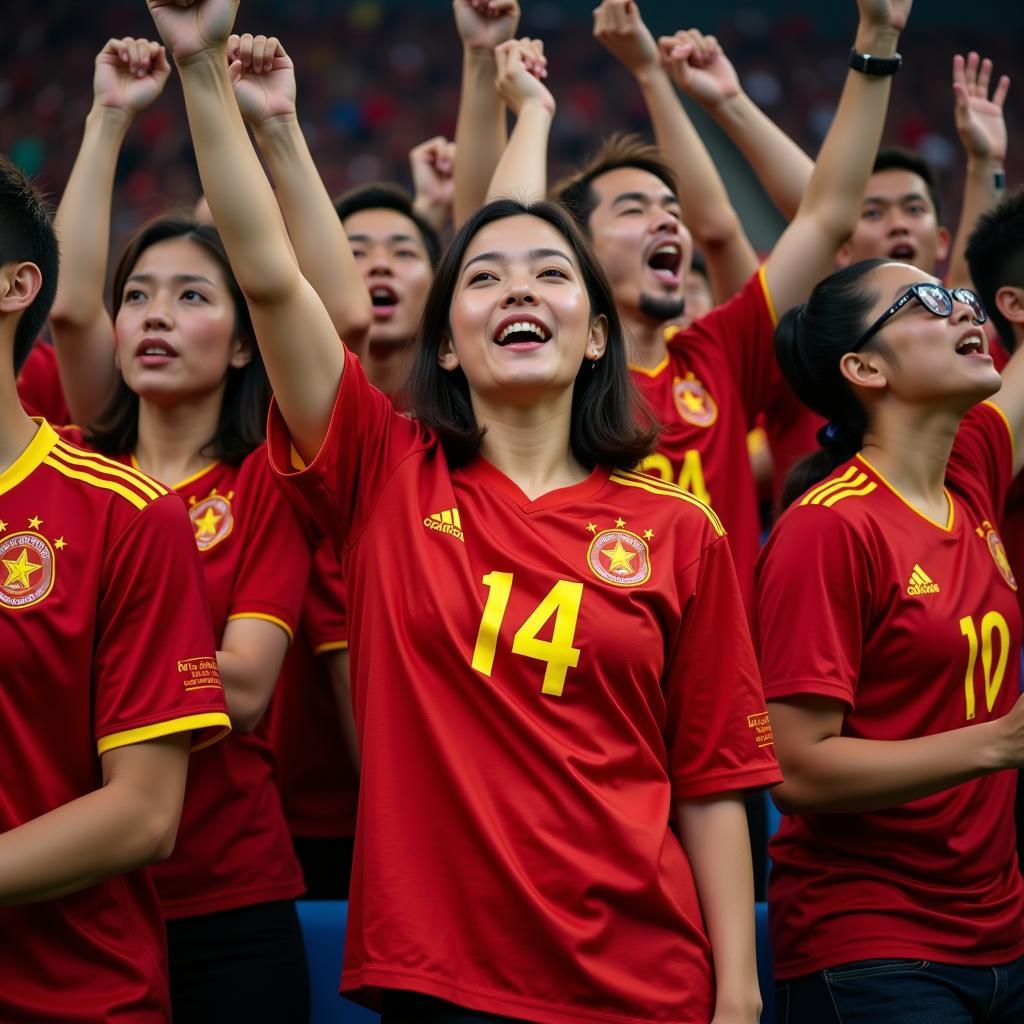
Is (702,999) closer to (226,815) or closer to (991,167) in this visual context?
(226,815)

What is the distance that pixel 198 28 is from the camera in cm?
206

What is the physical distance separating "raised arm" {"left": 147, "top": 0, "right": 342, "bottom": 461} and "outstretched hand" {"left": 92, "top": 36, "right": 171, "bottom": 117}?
3.55 feet

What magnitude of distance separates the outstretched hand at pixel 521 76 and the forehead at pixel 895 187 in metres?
1.16

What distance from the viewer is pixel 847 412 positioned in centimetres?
290

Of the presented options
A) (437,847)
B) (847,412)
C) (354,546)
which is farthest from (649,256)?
(437,847)

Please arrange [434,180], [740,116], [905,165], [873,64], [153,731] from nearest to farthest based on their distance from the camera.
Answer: [153,731] → [873,64] → [740,116] → [905,165] → [434,180]

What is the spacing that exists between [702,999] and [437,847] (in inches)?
17.4

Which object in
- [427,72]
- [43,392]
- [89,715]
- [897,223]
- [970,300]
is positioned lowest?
[89,715]

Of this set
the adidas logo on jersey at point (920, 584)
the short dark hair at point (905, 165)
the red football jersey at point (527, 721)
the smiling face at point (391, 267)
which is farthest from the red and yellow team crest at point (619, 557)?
the short dark hair at point (905, 165)

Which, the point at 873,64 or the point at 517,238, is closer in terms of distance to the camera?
the point at 517,238

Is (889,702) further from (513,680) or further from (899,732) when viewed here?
(513,680)

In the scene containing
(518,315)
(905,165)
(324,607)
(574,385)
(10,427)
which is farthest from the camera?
(905,165)

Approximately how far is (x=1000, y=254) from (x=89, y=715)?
2386 mm

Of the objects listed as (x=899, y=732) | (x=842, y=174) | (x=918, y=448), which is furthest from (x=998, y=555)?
(x=842, y=174)
